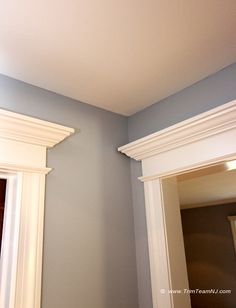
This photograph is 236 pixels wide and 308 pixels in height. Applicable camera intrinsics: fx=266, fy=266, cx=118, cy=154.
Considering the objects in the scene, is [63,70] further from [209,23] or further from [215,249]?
[215,249]

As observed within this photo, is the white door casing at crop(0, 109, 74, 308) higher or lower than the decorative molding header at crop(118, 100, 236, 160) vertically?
lower

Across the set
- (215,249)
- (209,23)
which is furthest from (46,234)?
(215,249)

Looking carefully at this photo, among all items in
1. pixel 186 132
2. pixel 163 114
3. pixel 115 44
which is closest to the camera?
pixel 115 44

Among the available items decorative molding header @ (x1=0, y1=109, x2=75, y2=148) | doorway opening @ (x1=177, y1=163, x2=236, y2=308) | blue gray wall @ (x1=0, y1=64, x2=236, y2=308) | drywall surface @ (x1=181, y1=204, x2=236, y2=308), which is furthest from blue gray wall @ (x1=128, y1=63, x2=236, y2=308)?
drywall surface @ (x1=181, y1=204, x2=236, y2=308)

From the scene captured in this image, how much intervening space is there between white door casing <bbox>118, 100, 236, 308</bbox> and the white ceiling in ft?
0.85

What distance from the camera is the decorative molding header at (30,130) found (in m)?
1.11

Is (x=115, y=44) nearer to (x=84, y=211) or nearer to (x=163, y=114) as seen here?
(x=163, y=114)

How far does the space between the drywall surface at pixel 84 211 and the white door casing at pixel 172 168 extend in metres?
0.13

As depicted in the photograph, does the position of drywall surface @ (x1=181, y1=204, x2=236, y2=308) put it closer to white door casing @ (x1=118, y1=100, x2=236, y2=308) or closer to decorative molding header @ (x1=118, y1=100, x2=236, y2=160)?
white door casing @ (x1=118, y1=100, x2=236, y2=308)

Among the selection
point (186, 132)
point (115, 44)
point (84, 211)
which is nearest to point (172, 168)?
point (186, 132)

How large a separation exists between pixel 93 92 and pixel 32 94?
31 cm

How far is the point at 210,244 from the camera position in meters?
4.64

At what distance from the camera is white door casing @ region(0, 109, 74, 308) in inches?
40.8

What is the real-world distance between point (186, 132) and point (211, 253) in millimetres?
4036
